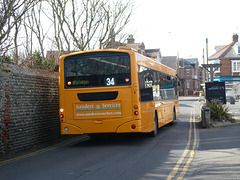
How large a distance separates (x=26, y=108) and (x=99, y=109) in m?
2.40

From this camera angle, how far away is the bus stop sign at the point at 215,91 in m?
21.8

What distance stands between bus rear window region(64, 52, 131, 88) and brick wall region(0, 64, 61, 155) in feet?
4.50

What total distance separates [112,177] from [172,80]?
44.6 ft

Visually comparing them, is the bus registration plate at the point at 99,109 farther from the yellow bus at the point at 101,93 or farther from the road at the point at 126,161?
the road at the point at 126,161

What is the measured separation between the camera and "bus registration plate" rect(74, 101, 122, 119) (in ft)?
38.6

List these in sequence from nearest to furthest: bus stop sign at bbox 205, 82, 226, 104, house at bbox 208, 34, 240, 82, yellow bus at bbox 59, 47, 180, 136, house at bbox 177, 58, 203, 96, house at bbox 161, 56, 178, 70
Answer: yellow bus at bbox 59, 47, 180, 136, bus stop sign at bbox 205, 82, 226, 104, house at bbox 208, 34, 240, 82, house at bbox 177, 58, 203, 96, house at bbox 161, 56, 178, 70

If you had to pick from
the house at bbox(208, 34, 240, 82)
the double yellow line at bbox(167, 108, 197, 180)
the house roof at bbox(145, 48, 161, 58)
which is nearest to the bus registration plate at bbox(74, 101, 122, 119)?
the double yellow line at bbox(167, 108, 197, 180)

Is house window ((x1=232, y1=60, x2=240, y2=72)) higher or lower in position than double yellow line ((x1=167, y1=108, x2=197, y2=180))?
higher

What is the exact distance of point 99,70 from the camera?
468 inches

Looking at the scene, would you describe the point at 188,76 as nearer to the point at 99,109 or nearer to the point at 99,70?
the point at 99,70

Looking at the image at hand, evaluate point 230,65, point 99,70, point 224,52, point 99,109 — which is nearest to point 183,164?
point 99,109

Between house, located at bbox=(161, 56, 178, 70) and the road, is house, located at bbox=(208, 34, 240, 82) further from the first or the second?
the road

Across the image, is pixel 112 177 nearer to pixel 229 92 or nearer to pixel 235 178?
pixel 235 178

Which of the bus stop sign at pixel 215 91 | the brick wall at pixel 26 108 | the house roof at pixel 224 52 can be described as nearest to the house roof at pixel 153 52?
the house roof at pixel 224 52
